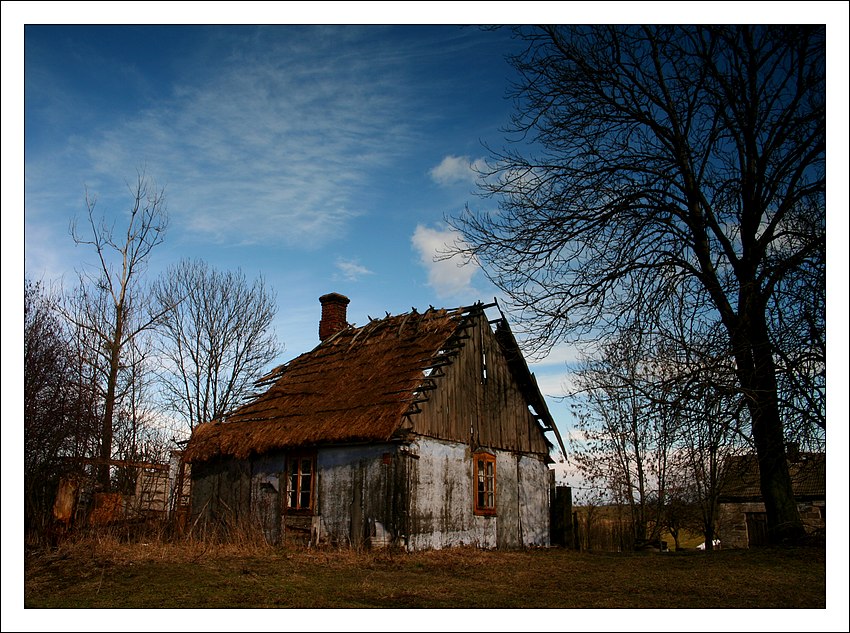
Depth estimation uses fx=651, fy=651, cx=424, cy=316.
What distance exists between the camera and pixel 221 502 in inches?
723

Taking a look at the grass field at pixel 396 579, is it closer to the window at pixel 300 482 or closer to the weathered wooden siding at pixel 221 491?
the window at pixel 300 482

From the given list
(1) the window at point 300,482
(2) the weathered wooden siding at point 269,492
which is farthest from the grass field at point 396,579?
(2) the weathered wooden siding at point 269,492

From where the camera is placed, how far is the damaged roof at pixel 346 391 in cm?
1541

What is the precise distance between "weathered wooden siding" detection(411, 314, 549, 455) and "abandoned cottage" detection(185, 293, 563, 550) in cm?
4

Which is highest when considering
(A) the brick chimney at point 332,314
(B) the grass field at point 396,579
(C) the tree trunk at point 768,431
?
(A) the brick chimney at point 332,314

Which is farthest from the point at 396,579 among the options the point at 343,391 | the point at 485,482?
the point at 343,391

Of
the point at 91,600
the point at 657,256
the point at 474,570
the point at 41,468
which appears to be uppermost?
the point at 657,256

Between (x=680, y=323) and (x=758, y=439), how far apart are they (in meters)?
2.33

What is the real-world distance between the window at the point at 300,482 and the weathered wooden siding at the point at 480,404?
3.29m

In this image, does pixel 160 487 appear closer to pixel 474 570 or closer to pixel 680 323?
pixel 474 570

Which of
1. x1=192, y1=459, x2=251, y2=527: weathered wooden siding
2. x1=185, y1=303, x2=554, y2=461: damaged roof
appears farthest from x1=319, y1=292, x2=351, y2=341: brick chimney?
x1=192, y1=459, x2=251, y2=527: weathered wooden siding

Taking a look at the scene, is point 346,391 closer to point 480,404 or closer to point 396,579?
point 480,404

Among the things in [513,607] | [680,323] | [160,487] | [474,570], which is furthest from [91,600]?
[160,487]

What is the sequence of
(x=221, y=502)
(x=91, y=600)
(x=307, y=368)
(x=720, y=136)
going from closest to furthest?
1. (x=91, y=600)
2. (x=720, y=136)
3. (x=221, y=502)
4. (x=307, y=368)
